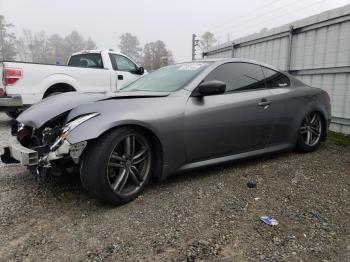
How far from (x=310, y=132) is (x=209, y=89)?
6.90ft

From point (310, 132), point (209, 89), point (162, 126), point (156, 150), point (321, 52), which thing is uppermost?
point (321, 52)

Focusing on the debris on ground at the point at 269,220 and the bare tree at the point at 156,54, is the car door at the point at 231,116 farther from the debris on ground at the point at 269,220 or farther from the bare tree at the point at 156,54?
the bare tree at the point at 156,54

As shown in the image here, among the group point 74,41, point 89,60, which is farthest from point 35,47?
point 89,60

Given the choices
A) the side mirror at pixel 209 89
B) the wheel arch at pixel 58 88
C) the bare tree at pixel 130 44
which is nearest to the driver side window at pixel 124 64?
the wheel arch at pixel 58 88

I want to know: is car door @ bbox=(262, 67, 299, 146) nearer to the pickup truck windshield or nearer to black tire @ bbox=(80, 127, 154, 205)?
black tire @ bbox=(80, 127, 154, 205)

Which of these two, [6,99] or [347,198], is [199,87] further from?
[6,99]

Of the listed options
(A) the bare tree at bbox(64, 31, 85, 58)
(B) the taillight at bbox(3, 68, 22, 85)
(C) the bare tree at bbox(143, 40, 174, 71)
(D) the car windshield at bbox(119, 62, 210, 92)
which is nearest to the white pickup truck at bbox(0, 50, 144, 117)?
(B) the taillight at bbox(3, 68, 22, 85)

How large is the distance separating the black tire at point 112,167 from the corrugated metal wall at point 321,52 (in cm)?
480

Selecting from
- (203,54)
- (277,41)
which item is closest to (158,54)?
(203,54)

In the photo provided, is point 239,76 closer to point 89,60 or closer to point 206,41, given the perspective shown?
point 89,60

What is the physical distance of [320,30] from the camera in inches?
257

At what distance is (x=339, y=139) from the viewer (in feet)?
17.7

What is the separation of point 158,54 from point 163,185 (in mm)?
42241

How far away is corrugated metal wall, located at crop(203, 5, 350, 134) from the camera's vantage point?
5.94 m
